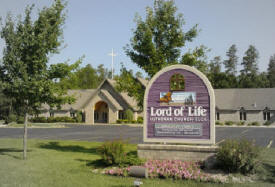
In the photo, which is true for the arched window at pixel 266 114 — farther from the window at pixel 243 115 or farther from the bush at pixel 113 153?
the bush at pixel 113 153

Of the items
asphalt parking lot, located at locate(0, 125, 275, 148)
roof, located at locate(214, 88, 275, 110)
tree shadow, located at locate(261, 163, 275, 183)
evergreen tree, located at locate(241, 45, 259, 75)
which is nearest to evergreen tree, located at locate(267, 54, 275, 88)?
evergreen tree, located at locate(241, 45, 259, 75)

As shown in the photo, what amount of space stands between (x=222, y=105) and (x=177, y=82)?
138ft

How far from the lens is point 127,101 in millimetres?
51906

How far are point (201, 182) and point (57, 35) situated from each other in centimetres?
953

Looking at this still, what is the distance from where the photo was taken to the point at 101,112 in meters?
55.8

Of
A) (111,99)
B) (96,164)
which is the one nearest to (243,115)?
(111,99)

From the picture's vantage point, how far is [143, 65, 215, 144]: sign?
37.4 feet

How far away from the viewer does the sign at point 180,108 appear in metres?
11.4

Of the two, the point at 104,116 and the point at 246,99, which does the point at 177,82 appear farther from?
the point at 104,116

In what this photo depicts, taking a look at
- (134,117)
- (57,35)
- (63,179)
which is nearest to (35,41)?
(57,35)

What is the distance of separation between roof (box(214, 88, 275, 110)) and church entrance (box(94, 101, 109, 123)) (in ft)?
65.0

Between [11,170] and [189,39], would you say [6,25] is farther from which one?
[189,39]

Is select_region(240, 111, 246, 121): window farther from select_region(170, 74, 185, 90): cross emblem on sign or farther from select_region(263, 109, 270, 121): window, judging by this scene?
select_region(170, 74, 185, 90): cross emblem on sign

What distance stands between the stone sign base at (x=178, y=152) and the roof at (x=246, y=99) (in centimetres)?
4179
